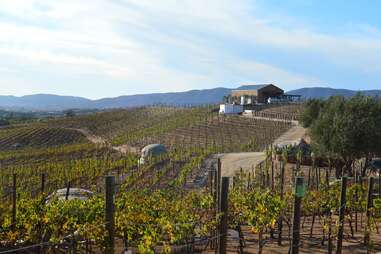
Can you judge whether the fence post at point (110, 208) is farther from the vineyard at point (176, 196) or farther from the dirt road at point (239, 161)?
the dirt road at point (239, 161)

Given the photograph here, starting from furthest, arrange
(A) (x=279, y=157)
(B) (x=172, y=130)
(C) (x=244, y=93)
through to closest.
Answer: (C) (x=244, y=93) < (B) (x=172, y=130) < (A) (x=279, y=157)

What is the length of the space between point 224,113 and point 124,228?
51671 mm

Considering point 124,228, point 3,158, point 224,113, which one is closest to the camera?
point 124,228

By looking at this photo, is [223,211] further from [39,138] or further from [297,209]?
[39,138]

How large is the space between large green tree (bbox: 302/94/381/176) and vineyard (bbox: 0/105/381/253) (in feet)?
3.90

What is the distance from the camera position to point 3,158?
133 feet

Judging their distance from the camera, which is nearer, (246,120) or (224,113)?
(246,120)

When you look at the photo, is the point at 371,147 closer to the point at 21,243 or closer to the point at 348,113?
the point at 348,113

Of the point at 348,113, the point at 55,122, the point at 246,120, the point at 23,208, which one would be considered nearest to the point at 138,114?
the point at 55,122

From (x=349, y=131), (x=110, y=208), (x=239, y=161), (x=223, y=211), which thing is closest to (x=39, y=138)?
(x=239, y=161)

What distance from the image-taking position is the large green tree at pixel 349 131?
25.2m

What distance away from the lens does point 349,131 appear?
25.2m

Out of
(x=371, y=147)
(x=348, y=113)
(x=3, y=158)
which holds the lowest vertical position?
(x=3, y=158)

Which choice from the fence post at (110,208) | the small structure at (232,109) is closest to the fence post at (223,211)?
the fence post at (110,208)
